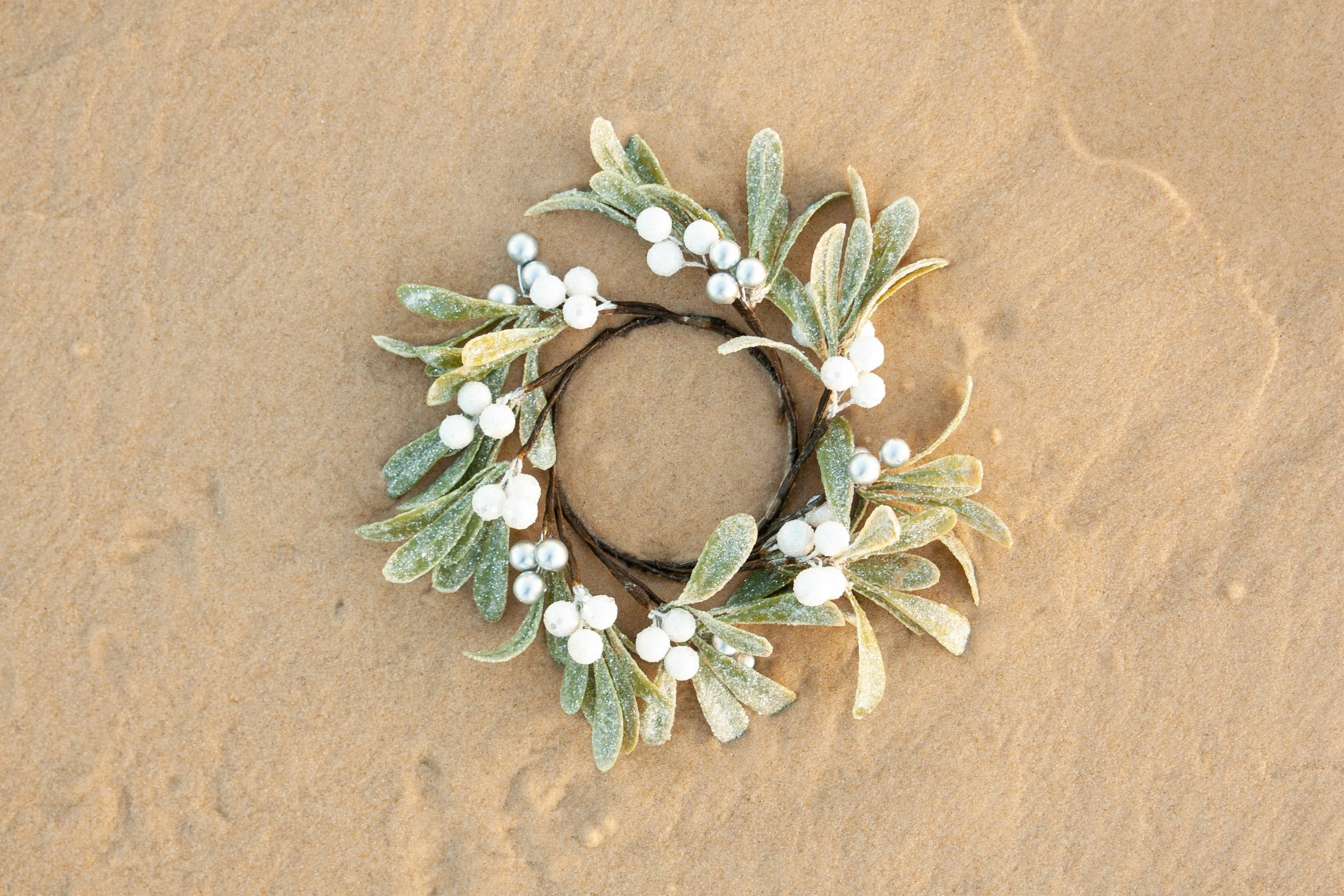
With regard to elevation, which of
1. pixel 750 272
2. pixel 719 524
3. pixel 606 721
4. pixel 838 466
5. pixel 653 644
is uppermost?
pixel 750 272

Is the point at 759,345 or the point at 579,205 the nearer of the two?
the point at 759,345

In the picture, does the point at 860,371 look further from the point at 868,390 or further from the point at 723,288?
the point at 723,288

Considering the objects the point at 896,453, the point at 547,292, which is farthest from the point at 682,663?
the point at 547,292

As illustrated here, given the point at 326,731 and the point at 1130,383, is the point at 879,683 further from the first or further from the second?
the point at 326,731

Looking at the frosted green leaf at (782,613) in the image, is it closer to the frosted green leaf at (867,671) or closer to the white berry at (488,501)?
the frosted green leaf at (867,671)

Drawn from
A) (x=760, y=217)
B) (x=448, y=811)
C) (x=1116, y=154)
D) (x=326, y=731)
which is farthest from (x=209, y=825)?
(x=1116, y=154)

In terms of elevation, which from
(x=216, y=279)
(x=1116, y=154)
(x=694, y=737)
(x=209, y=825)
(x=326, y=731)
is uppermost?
(x=1116, y=154)

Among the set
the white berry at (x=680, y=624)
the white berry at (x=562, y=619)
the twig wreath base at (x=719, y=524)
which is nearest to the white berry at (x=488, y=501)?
the twig wreath base at (x=719, y=524)

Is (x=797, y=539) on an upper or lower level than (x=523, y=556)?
upper
